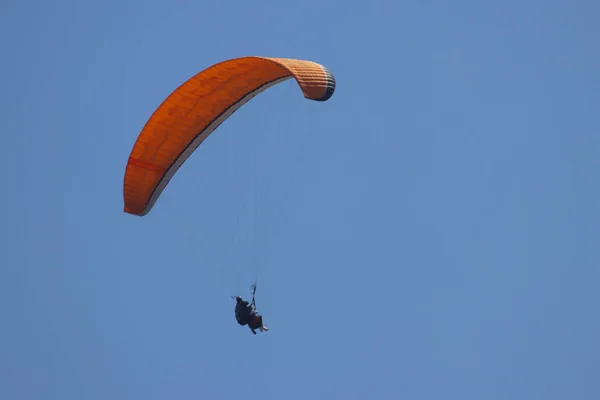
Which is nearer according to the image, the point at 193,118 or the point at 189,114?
the point at 189,114

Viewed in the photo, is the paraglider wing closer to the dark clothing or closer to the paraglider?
the paraglider

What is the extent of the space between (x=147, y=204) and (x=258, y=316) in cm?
447

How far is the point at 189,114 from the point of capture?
4056 cm

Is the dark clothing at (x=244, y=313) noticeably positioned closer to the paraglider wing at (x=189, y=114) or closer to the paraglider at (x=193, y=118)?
the paraglider at (x=193, y=118)

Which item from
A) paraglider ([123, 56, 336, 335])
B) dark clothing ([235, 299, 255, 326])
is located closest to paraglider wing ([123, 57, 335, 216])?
paraglider ([123, 56, 336, 335])

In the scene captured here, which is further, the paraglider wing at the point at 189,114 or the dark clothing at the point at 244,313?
the dark clothing at the point at 244,313

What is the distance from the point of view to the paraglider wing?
38.6 meters

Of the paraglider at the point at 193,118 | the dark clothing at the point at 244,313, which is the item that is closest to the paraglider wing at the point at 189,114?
the paraglider at the point at 193,118

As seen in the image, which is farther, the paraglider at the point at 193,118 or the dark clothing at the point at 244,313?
the dark clothing at the point at 244,313

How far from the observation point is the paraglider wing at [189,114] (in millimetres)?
38594

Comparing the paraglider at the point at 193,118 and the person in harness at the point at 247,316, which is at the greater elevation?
the paraglider at the point at 193,118

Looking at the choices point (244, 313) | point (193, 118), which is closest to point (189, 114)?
point (193, 118)

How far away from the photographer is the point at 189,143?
136ft

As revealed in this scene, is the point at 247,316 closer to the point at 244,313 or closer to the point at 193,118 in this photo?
the point at 244,313
